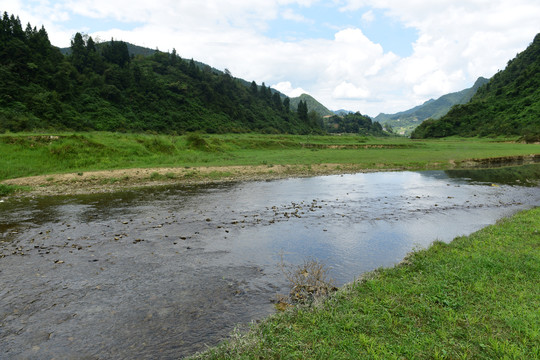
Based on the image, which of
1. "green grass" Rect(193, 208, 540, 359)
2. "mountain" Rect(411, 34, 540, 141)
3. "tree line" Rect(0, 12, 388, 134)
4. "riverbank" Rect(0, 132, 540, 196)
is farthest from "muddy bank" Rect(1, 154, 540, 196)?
"mountain" Rect(411, 34, 540, 141)

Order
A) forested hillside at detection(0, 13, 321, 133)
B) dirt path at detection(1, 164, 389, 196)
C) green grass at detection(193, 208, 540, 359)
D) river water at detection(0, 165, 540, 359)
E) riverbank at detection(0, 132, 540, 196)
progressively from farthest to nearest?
forested hillside at detection(0, 13, 321, 133) < riverbank at detection(0, 132, 540, 196) < dirt path at detection(1, 164, 389, 196) < river water at detection(0, 165, 540, 359) < green grass at detection(193, 208, 540, 359)

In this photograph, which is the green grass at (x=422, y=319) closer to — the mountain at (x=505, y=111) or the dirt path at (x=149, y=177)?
the dirt path at (x=149, y=177)

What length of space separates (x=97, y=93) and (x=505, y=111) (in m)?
175

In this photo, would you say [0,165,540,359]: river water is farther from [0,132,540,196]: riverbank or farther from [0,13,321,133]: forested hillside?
[0,13,321,133]: forested hillside

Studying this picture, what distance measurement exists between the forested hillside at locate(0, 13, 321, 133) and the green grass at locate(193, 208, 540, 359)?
49.6 meters

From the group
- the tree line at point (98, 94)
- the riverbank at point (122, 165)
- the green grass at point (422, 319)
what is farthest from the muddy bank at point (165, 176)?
the green grass at point (422, 319)

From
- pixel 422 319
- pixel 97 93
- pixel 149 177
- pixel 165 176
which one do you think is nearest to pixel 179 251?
pixel 422 319

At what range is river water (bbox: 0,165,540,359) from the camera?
24.0 feet

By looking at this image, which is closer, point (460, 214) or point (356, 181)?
point (460, 214)

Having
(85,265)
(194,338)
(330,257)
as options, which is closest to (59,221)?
(85,265)

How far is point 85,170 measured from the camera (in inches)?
1227

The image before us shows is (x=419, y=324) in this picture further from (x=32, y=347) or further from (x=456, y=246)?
(x=32, y=347)

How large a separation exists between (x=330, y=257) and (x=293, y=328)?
5535 millimetres

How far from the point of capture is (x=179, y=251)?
41.0 feet
